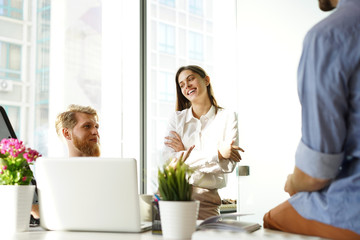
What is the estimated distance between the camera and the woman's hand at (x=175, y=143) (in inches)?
114

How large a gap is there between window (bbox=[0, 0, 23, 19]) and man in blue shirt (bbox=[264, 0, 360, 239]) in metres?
3.34

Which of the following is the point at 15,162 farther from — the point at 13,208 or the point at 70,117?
the point at 70,117

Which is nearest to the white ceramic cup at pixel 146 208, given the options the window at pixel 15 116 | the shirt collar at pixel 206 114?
the shirt collar at pixel 206 114

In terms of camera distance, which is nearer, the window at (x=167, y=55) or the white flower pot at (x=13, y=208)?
the white flower pot at (x=13, y=208)

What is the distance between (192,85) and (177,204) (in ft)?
5.79

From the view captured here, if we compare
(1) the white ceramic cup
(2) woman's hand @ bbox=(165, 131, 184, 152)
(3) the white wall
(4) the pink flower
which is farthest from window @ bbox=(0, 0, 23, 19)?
(1) the white ceramic cup

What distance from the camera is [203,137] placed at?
2.91 meters

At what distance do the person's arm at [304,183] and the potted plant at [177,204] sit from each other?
310mm

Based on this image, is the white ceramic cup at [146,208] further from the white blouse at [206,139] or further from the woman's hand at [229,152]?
the woman's hand at [229,152]

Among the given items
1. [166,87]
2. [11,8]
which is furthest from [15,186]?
[166,87]

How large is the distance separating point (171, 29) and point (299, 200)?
3657 mm

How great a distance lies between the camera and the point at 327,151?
4.00 ft

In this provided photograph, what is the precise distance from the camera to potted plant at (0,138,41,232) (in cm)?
165

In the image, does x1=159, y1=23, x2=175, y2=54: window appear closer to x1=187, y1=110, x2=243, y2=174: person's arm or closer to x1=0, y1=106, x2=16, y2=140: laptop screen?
x1=187, y1=110, x2=243, y2=174: person's arm
